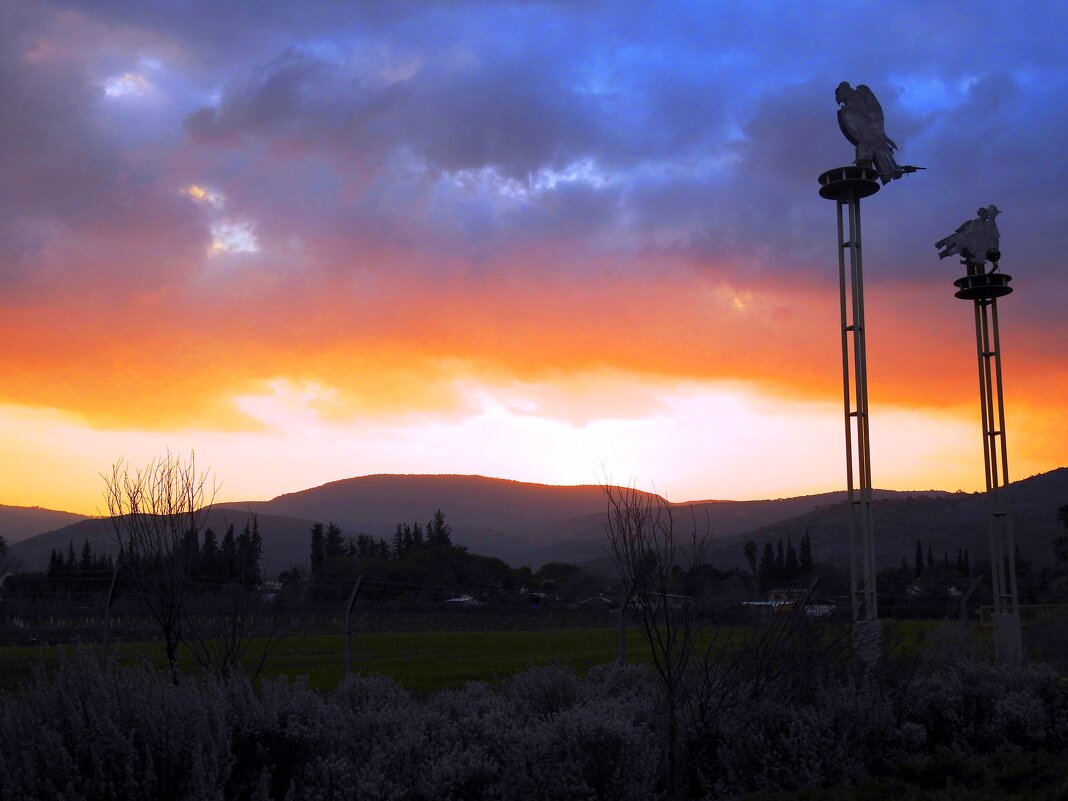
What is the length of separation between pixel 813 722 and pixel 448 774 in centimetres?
342

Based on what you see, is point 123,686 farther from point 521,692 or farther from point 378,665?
point 378,665

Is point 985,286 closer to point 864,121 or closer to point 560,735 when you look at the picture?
point 864,121

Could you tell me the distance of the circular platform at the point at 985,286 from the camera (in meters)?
15.2

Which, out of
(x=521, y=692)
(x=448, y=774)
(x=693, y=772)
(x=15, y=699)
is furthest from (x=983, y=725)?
(x=15, y=699)

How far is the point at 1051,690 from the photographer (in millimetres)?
10508

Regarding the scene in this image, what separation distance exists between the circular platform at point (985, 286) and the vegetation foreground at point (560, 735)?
6.60 meters

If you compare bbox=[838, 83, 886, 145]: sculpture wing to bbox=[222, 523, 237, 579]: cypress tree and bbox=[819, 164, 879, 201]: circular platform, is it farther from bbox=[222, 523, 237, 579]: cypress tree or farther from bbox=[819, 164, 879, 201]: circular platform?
bbox=[222, 523, 237, 579]: cypress tree

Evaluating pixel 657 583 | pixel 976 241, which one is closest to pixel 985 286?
pixel 976 241

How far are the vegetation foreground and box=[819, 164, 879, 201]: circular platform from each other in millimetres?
5967

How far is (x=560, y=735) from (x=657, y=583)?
145cm

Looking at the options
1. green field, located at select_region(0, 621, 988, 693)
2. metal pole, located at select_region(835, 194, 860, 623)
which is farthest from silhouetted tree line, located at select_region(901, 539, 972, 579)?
metal pole, located at select_region(835, 194, 860, 623)

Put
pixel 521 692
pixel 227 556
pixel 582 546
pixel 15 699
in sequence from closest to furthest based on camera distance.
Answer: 1. pixel 15 699
2. pixel 521 692
3. pixel 227 556
4. pixel 582 546

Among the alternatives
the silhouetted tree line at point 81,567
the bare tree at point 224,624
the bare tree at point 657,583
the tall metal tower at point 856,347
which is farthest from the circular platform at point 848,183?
the silhouetted tree line at point 81,567

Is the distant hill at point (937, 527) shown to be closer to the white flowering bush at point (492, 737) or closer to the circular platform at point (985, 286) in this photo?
the circular platform at point (985, 286)
